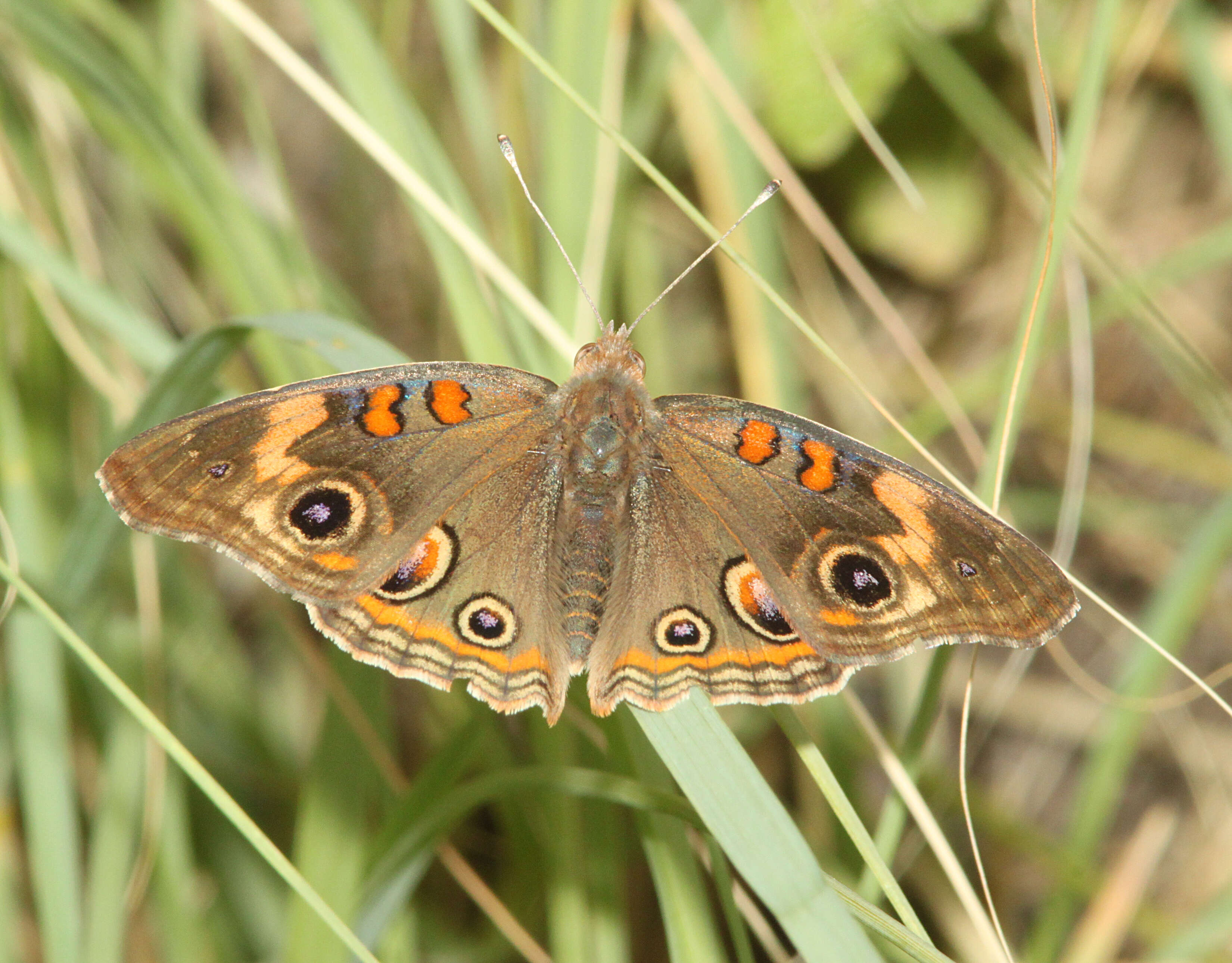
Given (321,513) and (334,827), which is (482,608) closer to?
(321,513)

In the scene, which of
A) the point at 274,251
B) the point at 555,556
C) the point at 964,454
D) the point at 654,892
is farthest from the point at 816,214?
the point at 654,892

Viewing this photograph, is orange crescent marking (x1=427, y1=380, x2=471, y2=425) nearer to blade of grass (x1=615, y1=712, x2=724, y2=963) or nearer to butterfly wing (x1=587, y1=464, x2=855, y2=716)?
butterfly wing (x1=587, y1=464, x2=855, y2=716)

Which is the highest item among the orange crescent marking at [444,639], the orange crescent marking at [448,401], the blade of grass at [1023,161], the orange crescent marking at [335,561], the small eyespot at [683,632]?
the blade of grass at [1023,161]

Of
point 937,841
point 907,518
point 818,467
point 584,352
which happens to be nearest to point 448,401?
point 584,352

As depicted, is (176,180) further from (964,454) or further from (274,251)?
(964,454)

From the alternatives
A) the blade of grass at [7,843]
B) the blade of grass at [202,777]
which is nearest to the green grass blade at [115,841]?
the blade of grass at [7,843]

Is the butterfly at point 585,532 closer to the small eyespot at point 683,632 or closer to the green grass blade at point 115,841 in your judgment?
the small eyespot at point 683,632

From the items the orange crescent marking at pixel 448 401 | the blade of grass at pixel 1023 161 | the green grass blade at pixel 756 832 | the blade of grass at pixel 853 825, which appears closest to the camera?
the green grass blade at pixel 756 832

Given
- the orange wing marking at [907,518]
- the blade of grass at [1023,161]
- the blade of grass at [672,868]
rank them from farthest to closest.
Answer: the blade of grass at [1023,161], the orange wing marking at [907,518], the blade of grass at [672,868]
